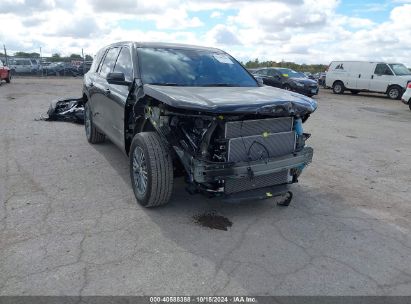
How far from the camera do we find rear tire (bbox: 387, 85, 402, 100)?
19.7m

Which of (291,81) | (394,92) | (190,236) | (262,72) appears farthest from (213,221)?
(394,92)

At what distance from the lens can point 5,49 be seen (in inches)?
1316

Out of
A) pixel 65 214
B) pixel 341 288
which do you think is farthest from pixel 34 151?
pixel 341 288

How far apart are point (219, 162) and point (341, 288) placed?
156 centimetres

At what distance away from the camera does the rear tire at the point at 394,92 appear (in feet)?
64.5

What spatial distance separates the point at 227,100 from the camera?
12.5 ft

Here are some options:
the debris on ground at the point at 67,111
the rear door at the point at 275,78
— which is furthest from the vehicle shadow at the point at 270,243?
the rear door at the point at 275,78

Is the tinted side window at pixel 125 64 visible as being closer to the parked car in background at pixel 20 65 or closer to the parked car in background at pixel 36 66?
the parked car in background at pixel 20 65

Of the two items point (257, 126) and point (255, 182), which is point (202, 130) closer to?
point (257, 126)

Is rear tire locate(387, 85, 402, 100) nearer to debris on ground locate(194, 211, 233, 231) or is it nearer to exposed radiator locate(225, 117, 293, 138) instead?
exposed radiator locate(225, 117, 293, 138)

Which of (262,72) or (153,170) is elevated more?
(262,72)

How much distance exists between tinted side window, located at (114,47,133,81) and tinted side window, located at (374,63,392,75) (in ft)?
59.5

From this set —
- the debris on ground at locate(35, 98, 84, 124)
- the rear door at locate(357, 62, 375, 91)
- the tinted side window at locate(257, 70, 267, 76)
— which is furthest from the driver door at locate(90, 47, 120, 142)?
the rear door at locate(357, 62, 375, 91)

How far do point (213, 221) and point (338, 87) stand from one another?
2089 centimetres
